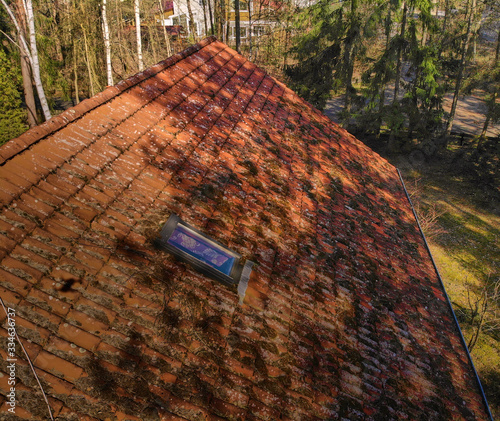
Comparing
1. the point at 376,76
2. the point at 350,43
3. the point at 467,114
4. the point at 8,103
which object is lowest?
the point at 467,114

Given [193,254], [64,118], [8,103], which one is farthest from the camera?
[8,103]

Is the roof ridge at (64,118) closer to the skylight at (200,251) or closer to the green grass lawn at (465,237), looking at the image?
the skylight at (200,251)

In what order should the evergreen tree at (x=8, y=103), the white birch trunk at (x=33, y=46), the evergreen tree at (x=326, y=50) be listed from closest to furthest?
the white birch trunk at (x=33, y=46) → the evergreen tree at (x=8, y=103) → the evergreen tree at (x=326, y=50)

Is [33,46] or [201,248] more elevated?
[33,46]

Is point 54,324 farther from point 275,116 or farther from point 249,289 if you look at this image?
point 275,116

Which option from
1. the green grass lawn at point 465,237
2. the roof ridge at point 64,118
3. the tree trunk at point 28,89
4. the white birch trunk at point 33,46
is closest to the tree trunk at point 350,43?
the green grass lawn at point 465,237

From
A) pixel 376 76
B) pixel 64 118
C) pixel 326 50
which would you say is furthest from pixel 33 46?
pixel 376 76

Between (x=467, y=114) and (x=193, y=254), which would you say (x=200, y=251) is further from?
(x=467, y=114)

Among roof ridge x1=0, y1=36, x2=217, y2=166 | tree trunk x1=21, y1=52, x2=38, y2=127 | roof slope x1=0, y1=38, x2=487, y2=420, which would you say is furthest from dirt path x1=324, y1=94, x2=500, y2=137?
roof ridge x1=0, y1=36, x2=217, y2=166
